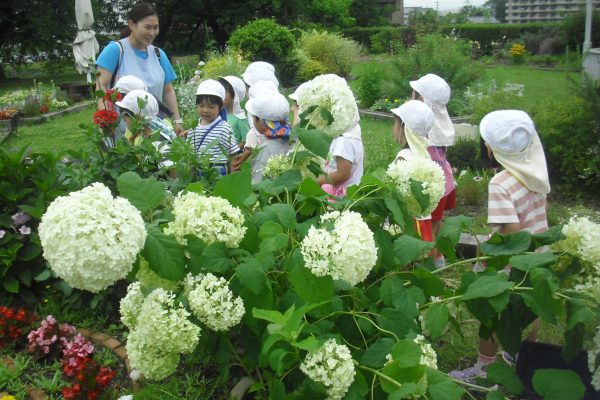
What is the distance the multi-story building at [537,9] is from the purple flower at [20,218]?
1309 inches

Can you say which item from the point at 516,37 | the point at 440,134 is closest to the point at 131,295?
the point at 440,134

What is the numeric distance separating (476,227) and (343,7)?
92.5 ft

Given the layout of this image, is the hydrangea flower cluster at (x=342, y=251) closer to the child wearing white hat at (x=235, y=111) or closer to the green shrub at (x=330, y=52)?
the child wearing white hat at (x=235, y=111)

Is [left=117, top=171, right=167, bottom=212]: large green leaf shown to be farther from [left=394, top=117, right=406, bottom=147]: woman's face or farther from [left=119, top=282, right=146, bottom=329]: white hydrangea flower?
[left=394, top=117, right=406, bottom=147]: woman's face

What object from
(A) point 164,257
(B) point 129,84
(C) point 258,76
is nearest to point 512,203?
(A) point 164,257

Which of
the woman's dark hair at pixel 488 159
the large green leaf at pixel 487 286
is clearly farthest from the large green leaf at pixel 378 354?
the woman's dark hair at pixel 488 159

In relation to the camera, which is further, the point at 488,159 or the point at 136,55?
the point at 136,55

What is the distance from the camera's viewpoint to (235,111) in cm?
527

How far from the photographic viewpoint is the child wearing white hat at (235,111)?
5098 mm

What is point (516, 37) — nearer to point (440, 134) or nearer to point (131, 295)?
point (440, 134)

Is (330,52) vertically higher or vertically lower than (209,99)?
lower

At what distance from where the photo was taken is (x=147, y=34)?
4516 mm

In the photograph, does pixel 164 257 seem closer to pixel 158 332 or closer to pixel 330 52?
pixel 158 332

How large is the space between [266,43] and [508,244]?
14514mm
